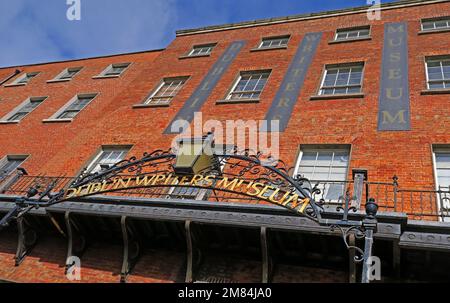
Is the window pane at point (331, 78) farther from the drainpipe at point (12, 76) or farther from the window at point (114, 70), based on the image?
the drainpipe at point (12, 76)

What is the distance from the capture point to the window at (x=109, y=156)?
→ 12547 mm

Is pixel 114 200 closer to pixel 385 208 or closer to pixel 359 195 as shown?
pixel 359 195

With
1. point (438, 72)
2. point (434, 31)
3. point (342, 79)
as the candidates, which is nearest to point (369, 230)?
point (342, 79)

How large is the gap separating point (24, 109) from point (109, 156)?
888 centimetres

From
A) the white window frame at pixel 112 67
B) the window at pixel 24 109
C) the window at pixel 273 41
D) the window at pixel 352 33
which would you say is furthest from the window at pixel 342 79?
the window at pixel 24 109

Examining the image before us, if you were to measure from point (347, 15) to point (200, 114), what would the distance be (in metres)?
9.07

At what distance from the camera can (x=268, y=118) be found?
12211 mm

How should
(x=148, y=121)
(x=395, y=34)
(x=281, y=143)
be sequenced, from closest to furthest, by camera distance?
(x=281, y=143)
(x=148, y=121)
(x=395, y=34)

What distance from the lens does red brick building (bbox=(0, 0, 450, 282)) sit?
7578mm

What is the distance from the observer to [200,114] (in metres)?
13.5

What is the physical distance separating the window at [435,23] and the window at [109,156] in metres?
12.5

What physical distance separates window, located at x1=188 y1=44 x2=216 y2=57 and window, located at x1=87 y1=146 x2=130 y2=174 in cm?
710

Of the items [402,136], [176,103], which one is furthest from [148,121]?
[402,136]

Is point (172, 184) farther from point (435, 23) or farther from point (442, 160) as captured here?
point (435, 23)
